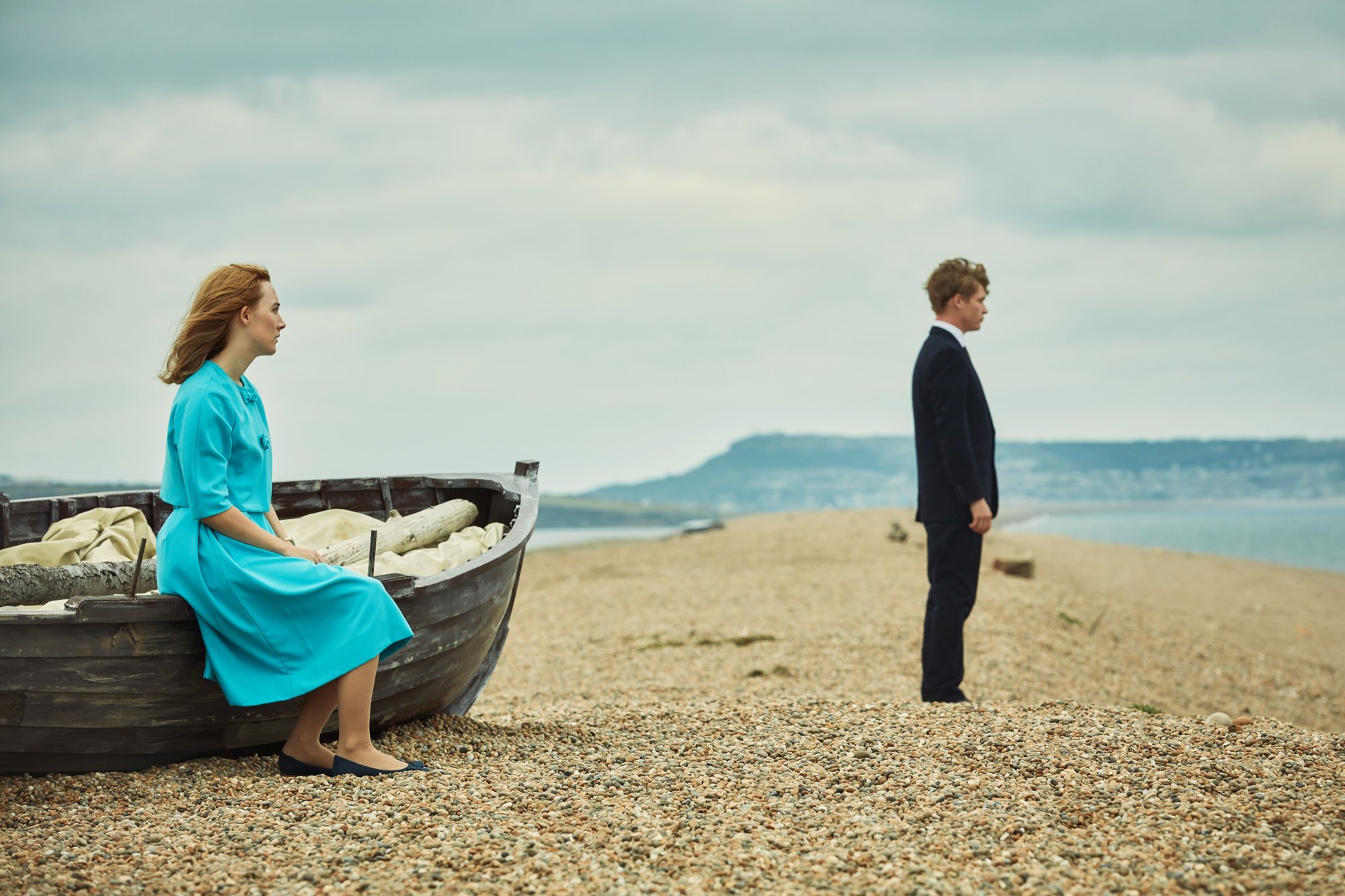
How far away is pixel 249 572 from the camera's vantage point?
153 inches

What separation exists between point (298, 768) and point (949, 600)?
3654mm

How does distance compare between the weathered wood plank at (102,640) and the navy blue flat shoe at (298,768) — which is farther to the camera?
the navy blue flat shoe at (298,768)

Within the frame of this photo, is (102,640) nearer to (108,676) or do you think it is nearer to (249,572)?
(108,676)

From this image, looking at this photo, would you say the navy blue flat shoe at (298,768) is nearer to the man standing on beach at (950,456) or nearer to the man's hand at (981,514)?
the man standing on beach at (950,456)

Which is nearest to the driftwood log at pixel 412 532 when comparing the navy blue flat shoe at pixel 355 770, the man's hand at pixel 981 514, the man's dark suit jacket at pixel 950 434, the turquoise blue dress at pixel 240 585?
the turquoise blue dress at pixel 240 585

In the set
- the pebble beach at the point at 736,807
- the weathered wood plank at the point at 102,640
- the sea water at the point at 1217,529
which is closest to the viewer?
the pebble beach at the point at 736,807

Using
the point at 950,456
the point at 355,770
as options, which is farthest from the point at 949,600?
the point at 355,770

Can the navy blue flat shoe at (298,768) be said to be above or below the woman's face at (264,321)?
below

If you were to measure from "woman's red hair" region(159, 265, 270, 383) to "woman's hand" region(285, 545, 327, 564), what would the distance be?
823mm

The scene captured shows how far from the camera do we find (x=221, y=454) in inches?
153

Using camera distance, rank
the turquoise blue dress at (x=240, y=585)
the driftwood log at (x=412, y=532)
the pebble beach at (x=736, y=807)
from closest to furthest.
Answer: the pebble beach at (x=736, y=807) → the turquoise blue dress at (x=240, y=585) → the driftwood log at (x=412, y=532)

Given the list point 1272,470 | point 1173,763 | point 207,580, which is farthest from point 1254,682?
point 1272,470

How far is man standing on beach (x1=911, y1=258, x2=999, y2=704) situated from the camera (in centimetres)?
582

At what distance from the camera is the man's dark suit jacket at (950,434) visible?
5.76 m
